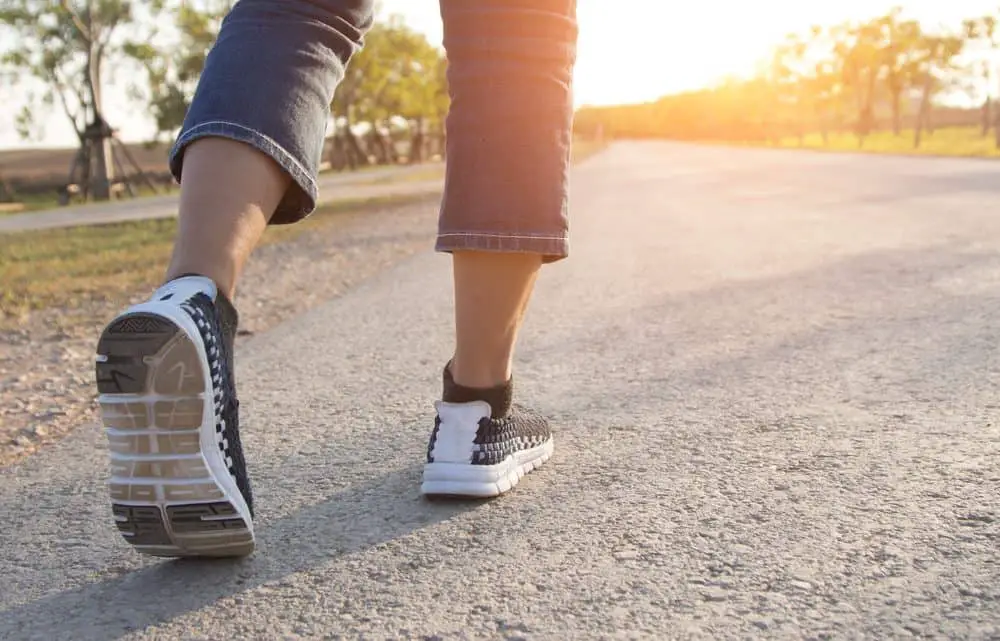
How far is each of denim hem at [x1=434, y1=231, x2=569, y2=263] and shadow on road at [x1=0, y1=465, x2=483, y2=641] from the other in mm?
403

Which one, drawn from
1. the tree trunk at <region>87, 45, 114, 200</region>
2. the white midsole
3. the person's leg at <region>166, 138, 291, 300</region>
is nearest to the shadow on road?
the white midsole

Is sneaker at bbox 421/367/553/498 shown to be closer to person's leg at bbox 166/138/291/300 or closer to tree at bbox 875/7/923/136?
person's leg at bbox 166/138/291/300

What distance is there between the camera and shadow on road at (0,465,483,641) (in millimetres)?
1193

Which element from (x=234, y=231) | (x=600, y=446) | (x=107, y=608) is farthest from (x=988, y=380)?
(x=107, y=608)

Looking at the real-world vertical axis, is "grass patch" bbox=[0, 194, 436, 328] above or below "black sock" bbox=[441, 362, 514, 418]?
below

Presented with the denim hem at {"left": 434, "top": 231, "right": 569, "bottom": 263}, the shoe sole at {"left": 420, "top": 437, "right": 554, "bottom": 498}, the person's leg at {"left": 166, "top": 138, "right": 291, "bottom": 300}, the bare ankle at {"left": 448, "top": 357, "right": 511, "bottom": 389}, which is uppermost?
the person's leg at {"left": 166, "top": 138, "right": 291, "bottom": 300}

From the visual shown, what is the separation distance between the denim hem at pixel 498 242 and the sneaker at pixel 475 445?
234 millimetres

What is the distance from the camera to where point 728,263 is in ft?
15.0

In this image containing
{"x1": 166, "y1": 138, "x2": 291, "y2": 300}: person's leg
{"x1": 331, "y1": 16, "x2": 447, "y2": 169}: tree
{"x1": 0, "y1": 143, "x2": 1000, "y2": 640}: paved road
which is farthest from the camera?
{"x1": 331, "y1": 16, "x2": 447, "y2": 169}: tree

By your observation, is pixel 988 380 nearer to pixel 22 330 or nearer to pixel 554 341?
pixel 554 341

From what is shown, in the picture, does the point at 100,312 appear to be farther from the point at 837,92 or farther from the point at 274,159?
the point at 837,92

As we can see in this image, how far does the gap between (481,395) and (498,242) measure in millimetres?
260

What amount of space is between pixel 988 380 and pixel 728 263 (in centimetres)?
243

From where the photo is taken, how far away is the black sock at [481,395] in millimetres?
1593
